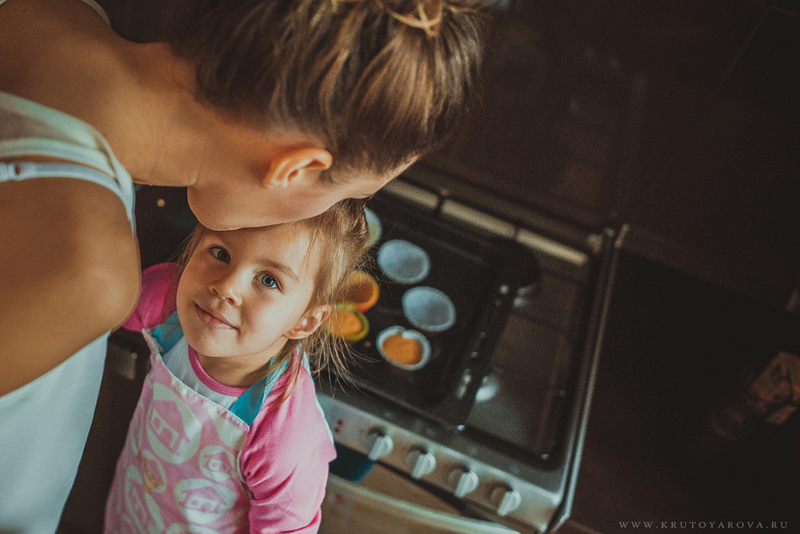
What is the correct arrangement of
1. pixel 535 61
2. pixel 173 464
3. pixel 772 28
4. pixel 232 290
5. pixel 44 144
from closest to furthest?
pixel 44 144, pixel 232 290, pixel 173 464, pixel 772 28, pixel 535 61

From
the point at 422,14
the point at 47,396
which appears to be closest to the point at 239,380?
the point at 47,396

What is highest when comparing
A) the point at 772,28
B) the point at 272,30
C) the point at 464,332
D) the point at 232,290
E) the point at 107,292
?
the point at 772,28

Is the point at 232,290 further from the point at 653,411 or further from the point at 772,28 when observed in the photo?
the point at 772,28

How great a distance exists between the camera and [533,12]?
99 cm

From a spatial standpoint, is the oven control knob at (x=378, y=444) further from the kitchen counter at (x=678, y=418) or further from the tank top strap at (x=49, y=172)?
the tank top strap at (x=49, y=172)

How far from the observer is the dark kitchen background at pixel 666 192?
0.94m

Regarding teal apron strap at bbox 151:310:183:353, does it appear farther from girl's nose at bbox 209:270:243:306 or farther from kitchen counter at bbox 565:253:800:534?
kitchen counter at bbox 565:253:800:534

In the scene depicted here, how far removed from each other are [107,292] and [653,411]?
0.98 metres

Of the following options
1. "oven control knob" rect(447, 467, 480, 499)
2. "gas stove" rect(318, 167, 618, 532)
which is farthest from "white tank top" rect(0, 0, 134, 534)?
"oven control knob" rect(447, 467, 480, 499)

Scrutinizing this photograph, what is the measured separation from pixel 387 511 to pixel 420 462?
0.27ft

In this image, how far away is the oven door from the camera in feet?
2.55

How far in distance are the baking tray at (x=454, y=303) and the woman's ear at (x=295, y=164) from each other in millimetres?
440

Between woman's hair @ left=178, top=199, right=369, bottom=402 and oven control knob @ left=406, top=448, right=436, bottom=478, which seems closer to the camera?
woman's hair @ left=178, top=199, right=369, bottom=402

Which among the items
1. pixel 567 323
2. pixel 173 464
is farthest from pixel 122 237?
pixel 567 323
